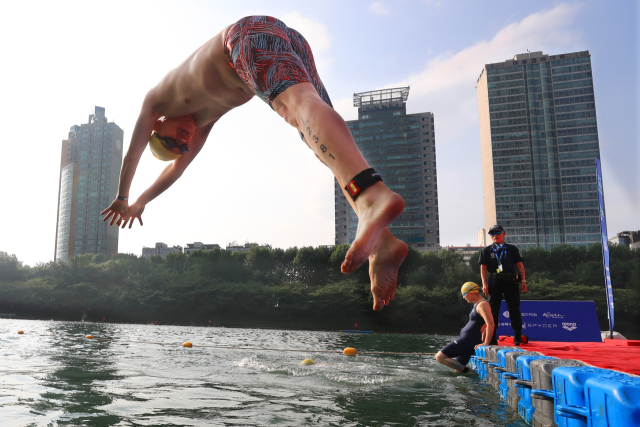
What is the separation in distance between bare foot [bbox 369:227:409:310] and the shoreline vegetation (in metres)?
40.6

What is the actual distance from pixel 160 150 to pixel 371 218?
1.67 metres

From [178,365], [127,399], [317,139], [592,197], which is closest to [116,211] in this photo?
[317,139]

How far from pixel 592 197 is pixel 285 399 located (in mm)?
100277

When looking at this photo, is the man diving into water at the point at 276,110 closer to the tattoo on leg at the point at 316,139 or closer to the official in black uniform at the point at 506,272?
the tattoo on leg at the point at 316,139

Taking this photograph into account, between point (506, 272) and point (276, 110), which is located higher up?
point (276, 110)

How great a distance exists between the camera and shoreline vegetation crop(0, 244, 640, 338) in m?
42.5

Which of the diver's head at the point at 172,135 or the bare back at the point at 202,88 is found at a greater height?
the bare back at the point at 202,88

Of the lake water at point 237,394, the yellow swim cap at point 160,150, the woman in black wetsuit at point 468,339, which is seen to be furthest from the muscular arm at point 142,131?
the woman in black wetsuit at point 468,339

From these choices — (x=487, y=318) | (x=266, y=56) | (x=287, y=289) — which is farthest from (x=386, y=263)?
(x=287, y=289)

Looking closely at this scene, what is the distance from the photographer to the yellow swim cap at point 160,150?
2.29 m

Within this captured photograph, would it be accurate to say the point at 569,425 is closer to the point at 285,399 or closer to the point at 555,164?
the point at 285,399

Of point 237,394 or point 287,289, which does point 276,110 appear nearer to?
point 237,394

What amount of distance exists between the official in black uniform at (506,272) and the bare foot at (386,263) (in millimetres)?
6348

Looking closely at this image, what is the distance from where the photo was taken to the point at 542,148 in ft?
304
